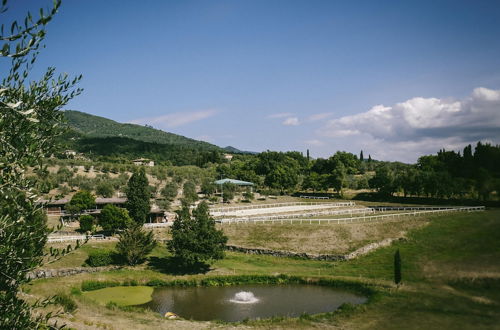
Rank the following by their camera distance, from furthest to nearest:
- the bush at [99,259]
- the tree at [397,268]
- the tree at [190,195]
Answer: the tree at [190,195] → the bush at [99,259] → the tree at [397,268]

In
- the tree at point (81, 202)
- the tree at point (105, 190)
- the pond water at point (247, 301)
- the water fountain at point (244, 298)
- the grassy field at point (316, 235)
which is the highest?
the tree at point (105, 190)

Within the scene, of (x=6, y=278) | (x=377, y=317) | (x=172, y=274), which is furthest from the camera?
(x=172, y=274)

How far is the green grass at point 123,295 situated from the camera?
35.8 meters

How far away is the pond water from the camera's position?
107 feet

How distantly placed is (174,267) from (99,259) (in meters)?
9.83

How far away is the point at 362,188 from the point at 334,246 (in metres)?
73.3

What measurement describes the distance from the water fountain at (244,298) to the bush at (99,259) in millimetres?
19771

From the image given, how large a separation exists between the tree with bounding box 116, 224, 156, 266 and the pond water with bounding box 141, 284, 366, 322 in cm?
824

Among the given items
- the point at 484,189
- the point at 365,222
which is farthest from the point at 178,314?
the point at 484,189

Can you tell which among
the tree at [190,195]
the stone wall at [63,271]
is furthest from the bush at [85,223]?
the tree at [190,195]

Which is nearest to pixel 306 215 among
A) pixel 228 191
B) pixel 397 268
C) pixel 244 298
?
pixel 397 268

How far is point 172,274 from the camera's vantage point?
44375 millimetres

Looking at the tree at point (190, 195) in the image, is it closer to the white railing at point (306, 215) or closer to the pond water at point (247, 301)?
the white railing at point (306, 215)

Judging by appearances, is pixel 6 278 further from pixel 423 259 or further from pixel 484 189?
pixel 484 189
